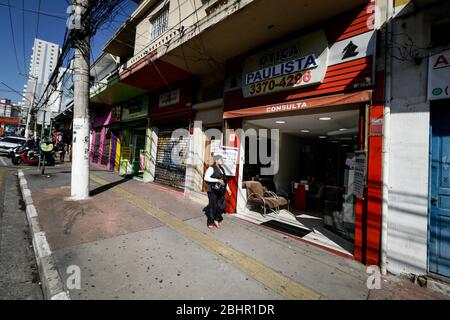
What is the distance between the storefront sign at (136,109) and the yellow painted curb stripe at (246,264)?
6.75 m

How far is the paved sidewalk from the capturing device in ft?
9.31

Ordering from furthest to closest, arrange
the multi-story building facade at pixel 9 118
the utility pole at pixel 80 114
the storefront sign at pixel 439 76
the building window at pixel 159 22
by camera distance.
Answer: the multi-story building facade at pixel 9 118 → the building window at pixel 159 22 → the utility pole at pixel 80 114 → the storefront sign at pixel 439 76

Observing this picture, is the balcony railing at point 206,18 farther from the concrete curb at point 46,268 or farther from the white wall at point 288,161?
the concrete curb at point 46,268

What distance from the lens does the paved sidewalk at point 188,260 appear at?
9.31 feet

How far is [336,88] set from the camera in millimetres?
4281

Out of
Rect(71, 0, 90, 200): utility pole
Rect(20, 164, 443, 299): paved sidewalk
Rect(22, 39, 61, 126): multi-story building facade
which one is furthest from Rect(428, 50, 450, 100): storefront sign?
Rect(22, 39, 61, 126): multi-story building facade

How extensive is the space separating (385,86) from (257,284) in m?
3.88

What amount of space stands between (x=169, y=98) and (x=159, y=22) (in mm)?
3240

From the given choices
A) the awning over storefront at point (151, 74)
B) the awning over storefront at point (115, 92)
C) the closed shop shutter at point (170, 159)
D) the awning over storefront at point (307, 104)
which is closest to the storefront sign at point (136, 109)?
the awning over storefront at point (115, 92)

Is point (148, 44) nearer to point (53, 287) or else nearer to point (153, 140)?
point (153, 140)

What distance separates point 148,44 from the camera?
8.84 metres

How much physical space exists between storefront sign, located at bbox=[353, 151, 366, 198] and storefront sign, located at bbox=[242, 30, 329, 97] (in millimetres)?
1784

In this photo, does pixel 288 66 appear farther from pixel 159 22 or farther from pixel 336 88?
pixel 159 22
